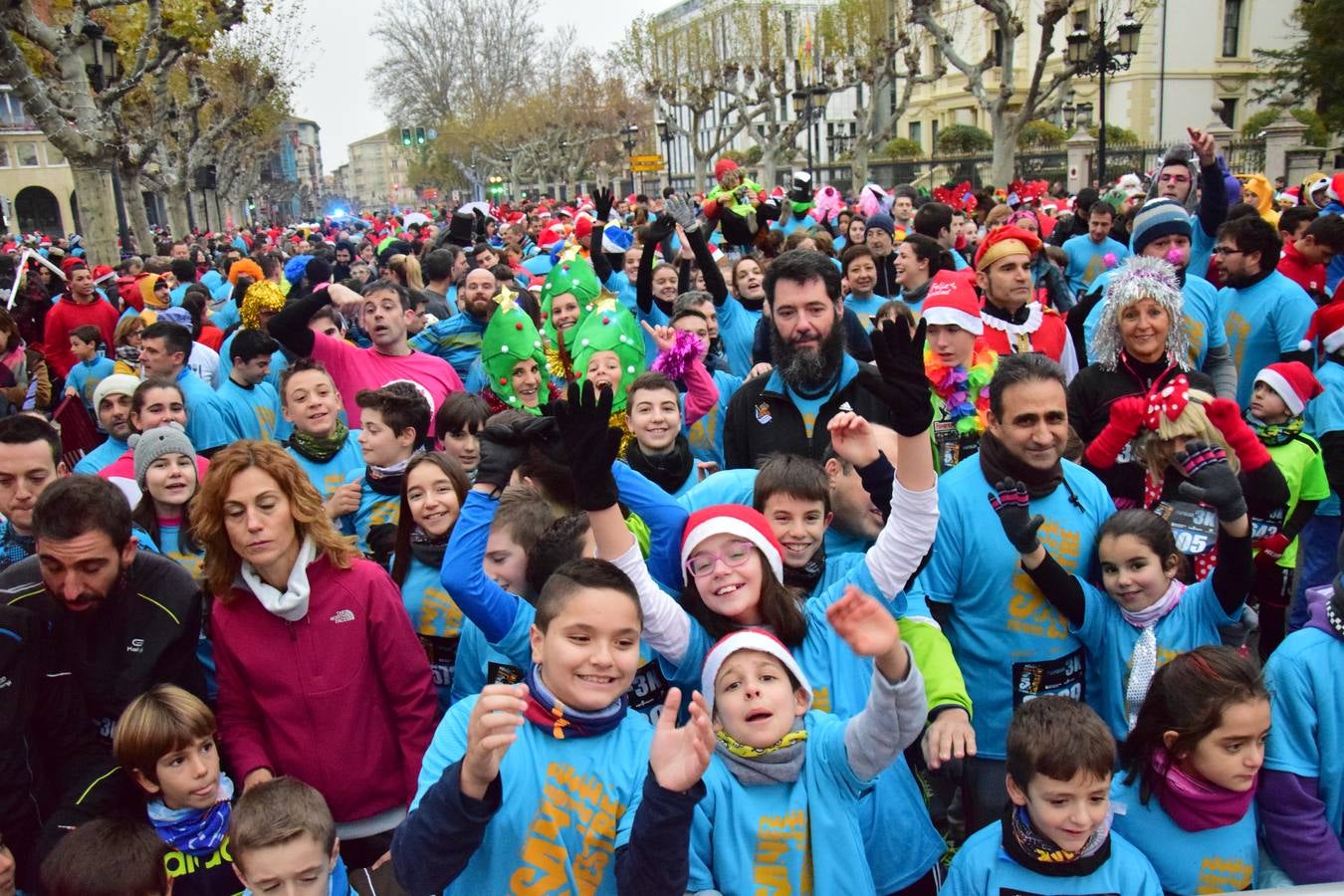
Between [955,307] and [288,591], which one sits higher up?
Result: [955,307]

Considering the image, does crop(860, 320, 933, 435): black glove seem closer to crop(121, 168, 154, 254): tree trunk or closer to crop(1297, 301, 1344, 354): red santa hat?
crop(1297, 301, 1344, 354): red santa hat

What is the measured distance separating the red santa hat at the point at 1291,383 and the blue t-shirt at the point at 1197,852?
7.66 feet

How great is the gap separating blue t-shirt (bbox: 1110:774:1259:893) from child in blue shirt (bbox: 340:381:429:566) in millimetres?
2952

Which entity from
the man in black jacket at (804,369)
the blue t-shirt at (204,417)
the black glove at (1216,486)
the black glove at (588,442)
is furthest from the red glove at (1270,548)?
the blue t-shirt at (204,417)

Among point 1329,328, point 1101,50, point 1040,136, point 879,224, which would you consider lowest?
point 1329,328

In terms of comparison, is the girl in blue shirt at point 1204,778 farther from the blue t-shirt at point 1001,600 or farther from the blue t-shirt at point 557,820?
the blue t-shirt at point 557,820

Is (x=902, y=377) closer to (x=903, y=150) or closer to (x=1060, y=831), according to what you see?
(x=1060, y=831)

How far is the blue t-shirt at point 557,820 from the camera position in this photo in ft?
7.98

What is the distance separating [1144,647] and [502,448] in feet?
6.98

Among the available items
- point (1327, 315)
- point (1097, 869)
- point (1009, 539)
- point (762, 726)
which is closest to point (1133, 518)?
point (1009, 539)

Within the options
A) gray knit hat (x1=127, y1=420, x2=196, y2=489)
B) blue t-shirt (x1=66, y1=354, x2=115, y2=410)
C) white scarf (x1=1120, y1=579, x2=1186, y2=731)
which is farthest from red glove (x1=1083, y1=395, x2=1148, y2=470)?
blue t-shirt (x1=66, y1=354, x2=115, y2=410)

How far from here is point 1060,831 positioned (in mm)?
2488

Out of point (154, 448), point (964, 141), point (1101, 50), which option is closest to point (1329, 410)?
point (154, 448)

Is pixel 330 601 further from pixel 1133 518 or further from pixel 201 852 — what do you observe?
pixel 1133 518
